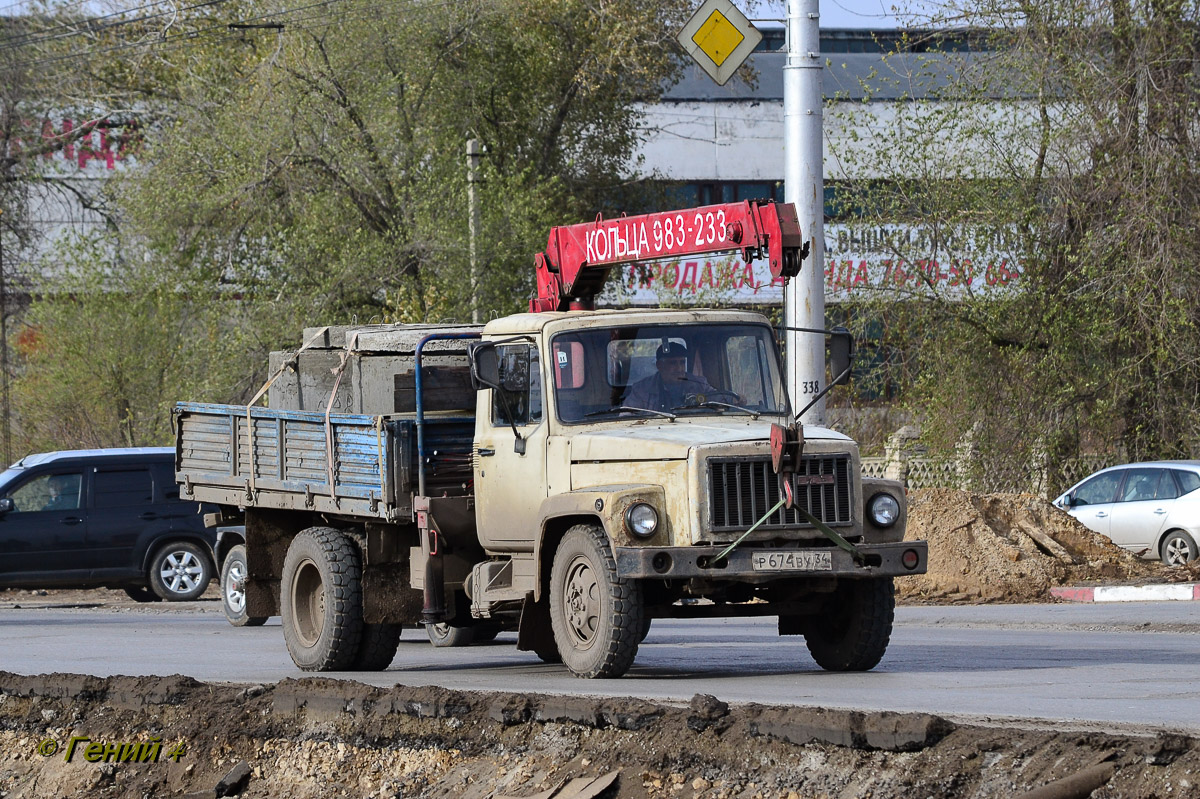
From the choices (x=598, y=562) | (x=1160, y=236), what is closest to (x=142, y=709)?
(x=598, y=562)

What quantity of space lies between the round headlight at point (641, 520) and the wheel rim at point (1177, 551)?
13559mm

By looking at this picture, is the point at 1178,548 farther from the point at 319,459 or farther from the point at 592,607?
the point at 592,607

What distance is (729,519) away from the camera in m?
9.98

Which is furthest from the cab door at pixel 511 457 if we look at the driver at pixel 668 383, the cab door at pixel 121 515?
the cab door at pixel 121 515

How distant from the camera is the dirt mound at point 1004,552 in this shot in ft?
64.6

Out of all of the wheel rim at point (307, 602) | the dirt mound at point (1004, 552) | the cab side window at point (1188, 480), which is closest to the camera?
the wheel rim at point (307, 602)

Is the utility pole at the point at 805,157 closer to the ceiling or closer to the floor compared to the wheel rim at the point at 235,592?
closer to the ceiling

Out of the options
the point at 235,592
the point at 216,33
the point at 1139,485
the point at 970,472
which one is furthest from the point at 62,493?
the point at 216,33

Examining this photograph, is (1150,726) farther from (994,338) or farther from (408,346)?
(994,338)

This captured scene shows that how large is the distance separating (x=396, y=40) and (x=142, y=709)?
23.8 meters

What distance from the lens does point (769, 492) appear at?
10.1 metres

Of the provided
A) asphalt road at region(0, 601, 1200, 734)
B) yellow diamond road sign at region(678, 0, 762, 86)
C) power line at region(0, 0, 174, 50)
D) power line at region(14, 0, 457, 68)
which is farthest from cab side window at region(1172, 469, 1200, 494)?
power line at region(0, 0, 174, 50)

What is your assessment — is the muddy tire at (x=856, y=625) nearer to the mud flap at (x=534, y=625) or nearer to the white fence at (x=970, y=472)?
the mud flap at (x=534, y=625)

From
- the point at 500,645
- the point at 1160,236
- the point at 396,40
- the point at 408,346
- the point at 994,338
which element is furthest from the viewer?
the point at 396,40
